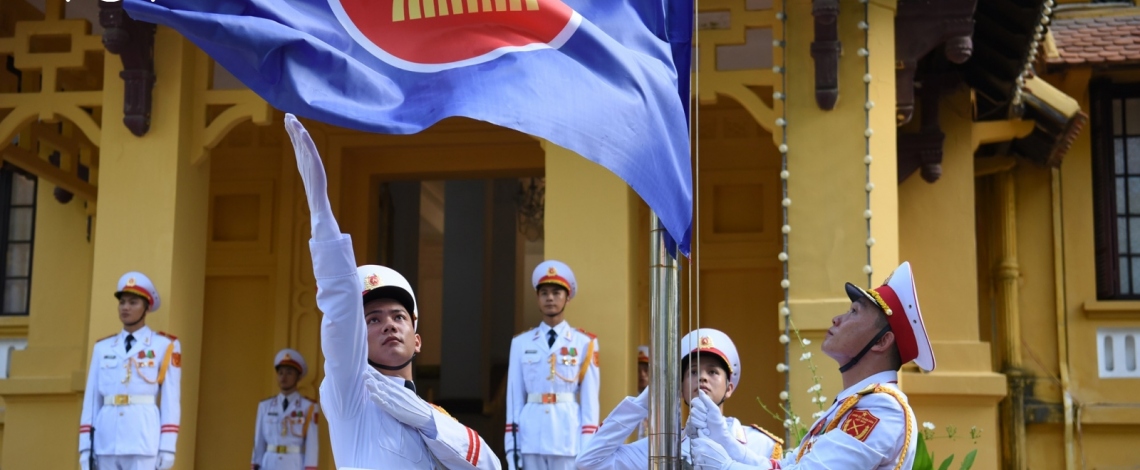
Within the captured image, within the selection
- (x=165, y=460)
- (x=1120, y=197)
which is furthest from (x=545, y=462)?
(x=1120, y=197)

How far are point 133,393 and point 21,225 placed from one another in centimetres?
484

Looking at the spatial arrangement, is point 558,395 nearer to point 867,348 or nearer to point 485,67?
point 867,348

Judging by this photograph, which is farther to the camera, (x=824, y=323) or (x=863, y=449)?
(x=824, y=323)

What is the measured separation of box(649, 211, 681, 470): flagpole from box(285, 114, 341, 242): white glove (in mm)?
1121

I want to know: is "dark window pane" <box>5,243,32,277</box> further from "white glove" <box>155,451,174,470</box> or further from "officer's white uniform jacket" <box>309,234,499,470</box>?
"officer's white uniform jacket" <box>309,234,499,470</box>

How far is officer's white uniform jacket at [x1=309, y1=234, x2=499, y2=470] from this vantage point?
376 centimetres

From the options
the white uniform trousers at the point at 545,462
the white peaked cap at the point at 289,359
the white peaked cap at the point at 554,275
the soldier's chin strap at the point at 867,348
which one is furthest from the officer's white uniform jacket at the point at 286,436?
the soldier's chin strap at the point at 867,348

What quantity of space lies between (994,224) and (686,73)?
340 inches

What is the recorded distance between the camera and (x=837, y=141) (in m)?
9.27

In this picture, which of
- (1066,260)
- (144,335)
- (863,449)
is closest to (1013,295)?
(1066,260)

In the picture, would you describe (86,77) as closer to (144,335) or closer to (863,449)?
(144,335)

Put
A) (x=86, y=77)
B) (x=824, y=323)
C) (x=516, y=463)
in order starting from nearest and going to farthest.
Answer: (x=824, y=323)
(x=516, y=463)
(x=86, y=77)

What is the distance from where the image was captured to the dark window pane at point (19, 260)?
1384cm

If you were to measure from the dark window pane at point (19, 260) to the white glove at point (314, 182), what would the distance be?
11.0 meters
